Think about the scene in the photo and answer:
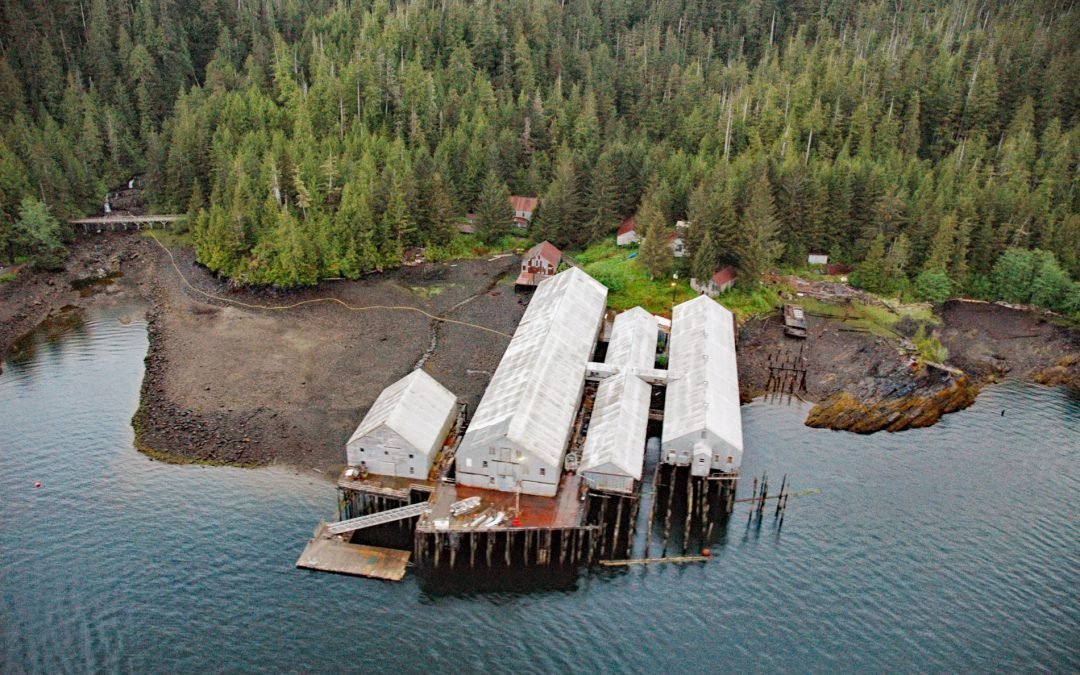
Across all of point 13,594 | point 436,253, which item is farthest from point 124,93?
point 13,594

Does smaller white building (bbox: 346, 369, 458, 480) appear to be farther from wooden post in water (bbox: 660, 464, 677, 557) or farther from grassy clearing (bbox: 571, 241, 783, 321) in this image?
grassy clearing (bbox: 571, 241, 783, 321)

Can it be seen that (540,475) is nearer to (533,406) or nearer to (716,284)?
(533,406)

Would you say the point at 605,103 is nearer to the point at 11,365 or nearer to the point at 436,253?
the point at 436,253

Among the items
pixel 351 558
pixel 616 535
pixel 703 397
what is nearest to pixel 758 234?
pixel 703 397

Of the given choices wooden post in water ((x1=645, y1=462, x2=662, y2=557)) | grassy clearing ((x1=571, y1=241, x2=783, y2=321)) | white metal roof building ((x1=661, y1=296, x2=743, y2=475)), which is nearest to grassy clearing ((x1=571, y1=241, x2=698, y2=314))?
grassy clearing ((x1=571, y1=241, x2=783, y2=321))

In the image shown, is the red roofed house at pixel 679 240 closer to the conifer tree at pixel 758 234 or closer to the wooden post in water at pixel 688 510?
the conifer tree at pixel 758 234

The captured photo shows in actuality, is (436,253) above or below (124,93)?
below
